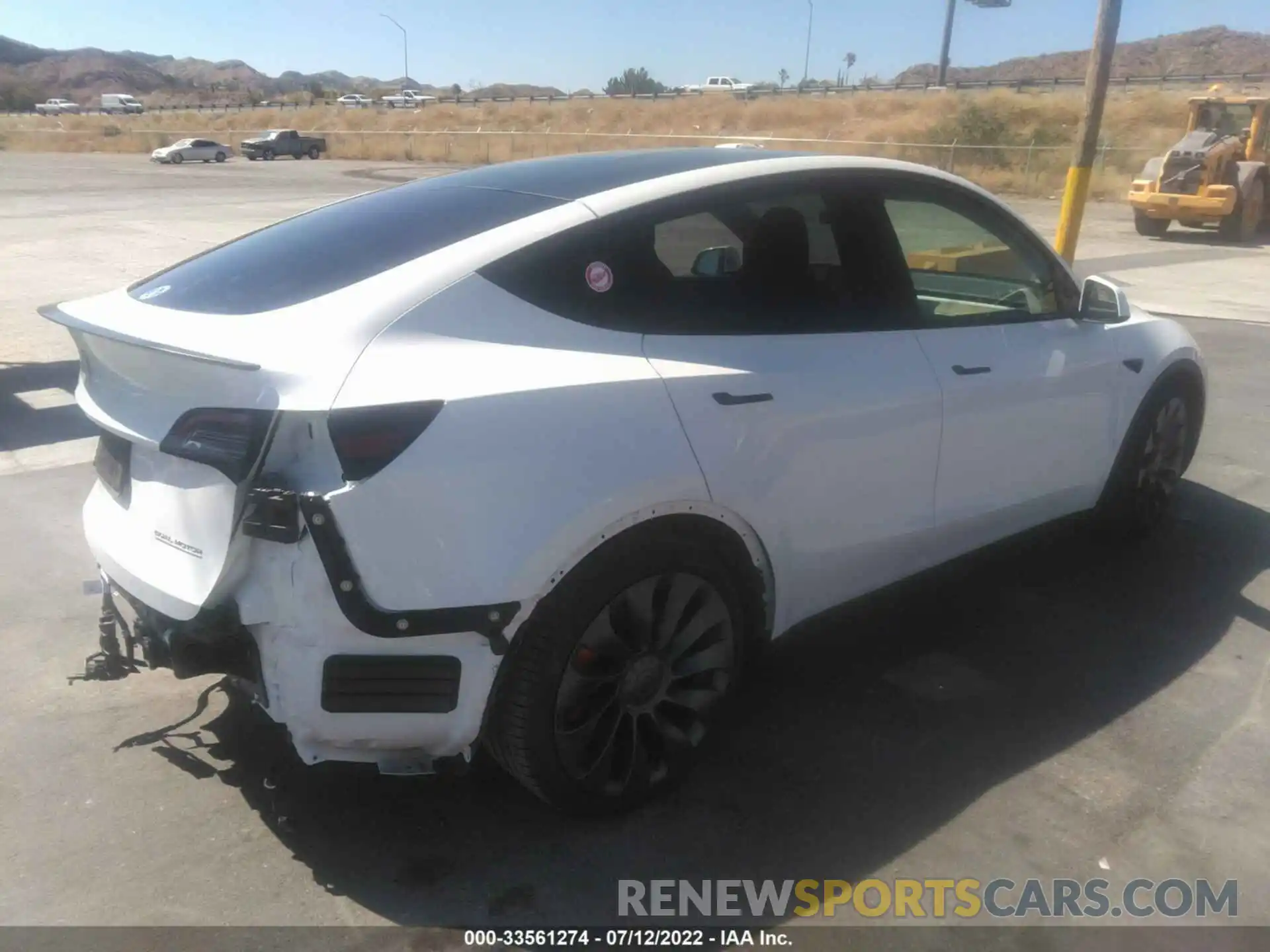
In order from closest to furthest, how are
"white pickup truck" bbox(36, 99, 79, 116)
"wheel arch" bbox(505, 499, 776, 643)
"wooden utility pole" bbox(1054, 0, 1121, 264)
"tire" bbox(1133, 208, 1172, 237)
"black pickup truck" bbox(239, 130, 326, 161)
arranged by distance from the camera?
1. "wheel arch" bbox(505, 499, 776, 643)
2. "wooden utility pole" bbox(1054, 0, 1121, 264)
3. "tire" bbox(1133, 208, 1172, 237)
4. "black pickup truck" bbox(239, 130, 326, 161)
5. "white pickup truck" bbox(36, 99, 79, 116)

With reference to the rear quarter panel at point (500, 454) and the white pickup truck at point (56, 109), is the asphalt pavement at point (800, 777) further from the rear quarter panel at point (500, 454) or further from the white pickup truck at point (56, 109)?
the white pickup truck at point (56, 109)

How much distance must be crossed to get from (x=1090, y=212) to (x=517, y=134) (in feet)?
89.9

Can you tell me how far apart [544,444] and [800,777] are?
1373mm

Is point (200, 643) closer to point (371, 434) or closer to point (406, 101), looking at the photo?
point (371, 434)

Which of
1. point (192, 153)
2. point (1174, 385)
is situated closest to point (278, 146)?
point (192, 153)

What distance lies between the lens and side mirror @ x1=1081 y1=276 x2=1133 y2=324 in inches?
166

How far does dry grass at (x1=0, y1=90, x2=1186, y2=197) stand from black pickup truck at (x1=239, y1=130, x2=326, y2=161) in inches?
98.7

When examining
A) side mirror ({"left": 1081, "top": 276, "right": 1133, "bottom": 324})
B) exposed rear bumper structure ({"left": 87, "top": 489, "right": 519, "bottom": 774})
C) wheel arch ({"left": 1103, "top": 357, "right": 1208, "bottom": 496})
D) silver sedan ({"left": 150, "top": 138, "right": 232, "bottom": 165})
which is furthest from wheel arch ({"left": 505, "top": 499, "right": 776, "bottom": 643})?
silver sedan ({"left": 150, "top": 138, "right": 232, "bottom": 165})

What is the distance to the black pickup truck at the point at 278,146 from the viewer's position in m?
48.8

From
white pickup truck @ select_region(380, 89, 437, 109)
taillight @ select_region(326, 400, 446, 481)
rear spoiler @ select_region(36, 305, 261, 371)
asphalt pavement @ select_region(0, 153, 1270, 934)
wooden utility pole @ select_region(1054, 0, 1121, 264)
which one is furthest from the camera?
white pickup truck @ select_region(380, 89, 437, 109)

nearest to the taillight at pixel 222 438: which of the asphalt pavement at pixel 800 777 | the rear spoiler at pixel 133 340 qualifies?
the rear spoiler at pixel 133 340

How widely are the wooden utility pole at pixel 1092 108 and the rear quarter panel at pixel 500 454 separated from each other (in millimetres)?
7170

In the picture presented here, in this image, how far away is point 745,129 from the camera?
4972cm

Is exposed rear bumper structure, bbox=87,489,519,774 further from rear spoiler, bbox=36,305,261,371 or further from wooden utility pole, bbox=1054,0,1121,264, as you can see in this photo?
wooden utility pole, bbox=1054,0,1121,264
